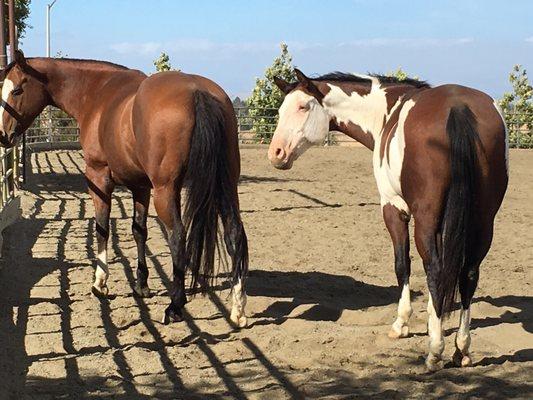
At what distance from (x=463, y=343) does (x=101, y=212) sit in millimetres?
3132

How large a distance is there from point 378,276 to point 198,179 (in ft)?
8.31

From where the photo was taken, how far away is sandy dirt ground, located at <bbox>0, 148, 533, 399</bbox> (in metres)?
3.82

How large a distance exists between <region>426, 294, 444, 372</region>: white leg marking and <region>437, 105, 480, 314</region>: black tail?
145mm

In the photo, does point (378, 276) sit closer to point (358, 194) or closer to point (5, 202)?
point (5, 202)

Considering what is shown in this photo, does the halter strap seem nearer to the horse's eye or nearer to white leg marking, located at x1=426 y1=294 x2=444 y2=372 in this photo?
the horse's eye

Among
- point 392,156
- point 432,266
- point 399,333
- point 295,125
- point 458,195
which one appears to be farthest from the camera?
point 295,125

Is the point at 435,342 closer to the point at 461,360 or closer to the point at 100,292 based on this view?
the point at 461,360

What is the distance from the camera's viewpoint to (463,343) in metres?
4.05

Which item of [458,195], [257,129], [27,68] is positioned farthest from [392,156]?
[257,129]

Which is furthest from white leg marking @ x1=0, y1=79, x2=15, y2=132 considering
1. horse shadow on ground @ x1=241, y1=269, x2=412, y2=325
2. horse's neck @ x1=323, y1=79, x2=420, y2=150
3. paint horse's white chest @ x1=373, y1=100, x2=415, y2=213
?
paint horse's white chest @ x1=373, y1=100, x2=415, y2=213

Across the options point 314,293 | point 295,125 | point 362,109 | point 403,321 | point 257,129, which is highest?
point 362,109

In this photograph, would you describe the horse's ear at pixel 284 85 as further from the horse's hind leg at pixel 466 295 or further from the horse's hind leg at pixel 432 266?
the horse's hind leg at pixel 466 295

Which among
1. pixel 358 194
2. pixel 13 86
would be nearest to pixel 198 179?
pixel 13 86

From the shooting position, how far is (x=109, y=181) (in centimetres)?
579
